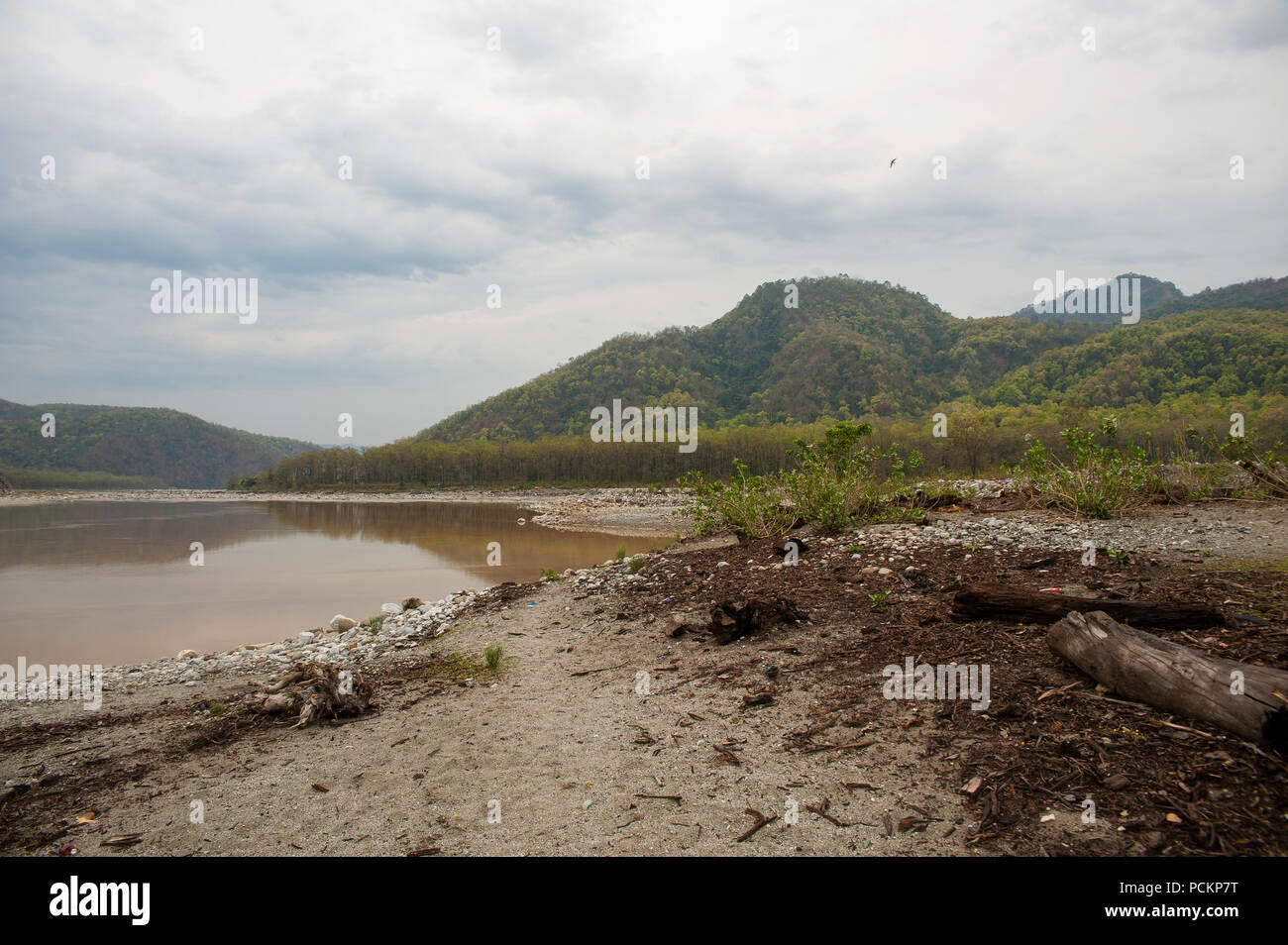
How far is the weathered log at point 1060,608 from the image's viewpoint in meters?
4.30

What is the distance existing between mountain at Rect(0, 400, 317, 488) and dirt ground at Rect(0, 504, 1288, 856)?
451 ft

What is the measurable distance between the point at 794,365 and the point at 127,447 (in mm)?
146065

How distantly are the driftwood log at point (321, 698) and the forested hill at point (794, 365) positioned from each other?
302ft

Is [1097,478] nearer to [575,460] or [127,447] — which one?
[575,460]

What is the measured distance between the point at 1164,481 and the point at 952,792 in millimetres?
11385

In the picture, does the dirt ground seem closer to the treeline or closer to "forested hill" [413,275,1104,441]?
the treeline

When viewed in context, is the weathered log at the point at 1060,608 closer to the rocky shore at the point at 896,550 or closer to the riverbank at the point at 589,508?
the rocky shore at the point at 896,550

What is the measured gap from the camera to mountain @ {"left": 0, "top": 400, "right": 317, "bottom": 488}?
122 meters

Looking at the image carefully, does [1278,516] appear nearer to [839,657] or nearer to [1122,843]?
[839,657]

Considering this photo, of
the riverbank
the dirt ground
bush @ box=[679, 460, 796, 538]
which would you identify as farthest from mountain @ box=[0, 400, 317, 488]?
the dirt ground

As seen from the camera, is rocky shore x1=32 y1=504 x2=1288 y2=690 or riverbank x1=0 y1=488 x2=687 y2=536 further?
riverbank x1=0 y1=488 x2=687 y2=536

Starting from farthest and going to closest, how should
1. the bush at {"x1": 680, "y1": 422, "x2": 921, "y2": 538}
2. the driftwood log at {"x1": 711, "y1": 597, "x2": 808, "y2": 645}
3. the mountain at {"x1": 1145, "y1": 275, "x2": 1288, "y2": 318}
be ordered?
the mountain at {"x1": 1145, "y1": 275, "x2": 1288, "y2": 318} < the bush at {"x1": 680, "y1": 422, "x2": 921, "y2": 538} < the driftwood log at {"x1": 711, "y1": 597, "x2": 808, "y2": 645}

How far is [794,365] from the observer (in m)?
112

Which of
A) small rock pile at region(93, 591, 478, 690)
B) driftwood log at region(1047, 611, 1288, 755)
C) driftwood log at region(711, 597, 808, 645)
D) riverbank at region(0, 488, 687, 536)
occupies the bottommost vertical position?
riverbank at region(0, 488, 687, 536)
